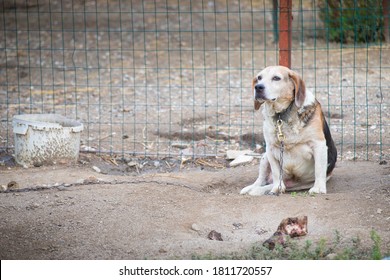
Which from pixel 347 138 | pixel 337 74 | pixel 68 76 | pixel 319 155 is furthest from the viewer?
pixel 68 76

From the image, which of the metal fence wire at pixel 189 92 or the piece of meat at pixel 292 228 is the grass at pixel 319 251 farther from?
the metal fence wire at pixel 189 92

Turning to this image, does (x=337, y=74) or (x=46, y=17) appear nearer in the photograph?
(x=337, y=74)

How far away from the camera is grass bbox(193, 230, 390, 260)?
4.79m

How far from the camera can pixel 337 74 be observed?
11.8m

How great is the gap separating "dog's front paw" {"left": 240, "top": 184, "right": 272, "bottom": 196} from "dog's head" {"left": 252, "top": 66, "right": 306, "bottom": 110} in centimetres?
81

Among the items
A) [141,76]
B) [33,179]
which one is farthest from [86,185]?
[141,76]

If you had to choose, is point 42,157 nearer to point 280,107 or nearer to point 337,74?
point 280,107

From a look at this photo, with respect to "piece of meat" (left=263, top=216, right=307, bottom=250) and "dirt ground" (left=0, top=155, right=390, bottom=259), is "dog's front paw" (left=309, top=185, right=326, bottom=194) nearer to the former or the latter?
"dirt ground" (left=0, top=155, right=390, bottom=259)

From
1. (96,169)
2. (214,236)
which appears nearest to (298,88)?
(214,236)

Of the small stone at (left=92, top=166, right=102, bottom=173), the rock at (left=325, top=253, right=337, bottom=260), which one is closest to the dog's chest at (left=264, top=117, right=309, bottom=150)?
the small stone at (left=92, top=166, right=102, bottom=173)

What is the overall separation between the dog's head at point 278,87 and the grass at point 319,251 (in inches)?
74.1

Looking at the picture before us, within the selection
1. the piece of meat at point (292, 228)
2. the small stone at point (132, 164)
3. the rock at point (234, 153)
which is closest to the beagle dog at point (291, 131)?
the rock at point (234, 153)

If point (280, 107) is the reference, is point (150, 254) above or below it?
below

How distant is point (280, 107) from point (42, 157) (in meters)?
2.56
